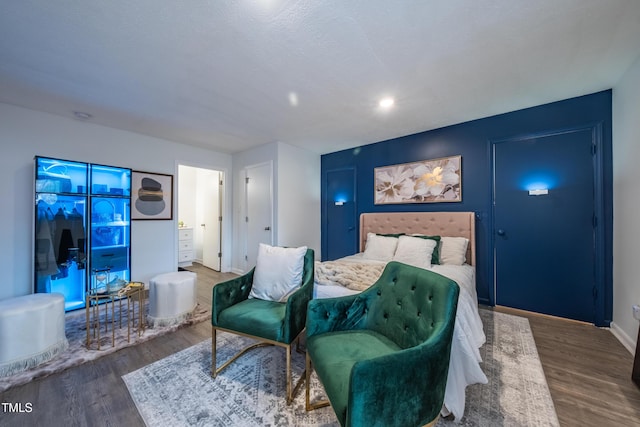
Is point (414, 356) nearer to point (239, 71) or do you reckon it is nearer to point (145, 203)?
point (239, 71)

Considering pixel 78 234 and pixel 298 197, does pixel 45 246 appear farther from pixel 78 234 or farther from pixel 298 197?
pixel 298 197

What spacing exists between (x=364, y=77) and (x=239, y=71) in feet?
3.83

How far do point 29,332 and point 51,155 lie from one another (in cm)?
230

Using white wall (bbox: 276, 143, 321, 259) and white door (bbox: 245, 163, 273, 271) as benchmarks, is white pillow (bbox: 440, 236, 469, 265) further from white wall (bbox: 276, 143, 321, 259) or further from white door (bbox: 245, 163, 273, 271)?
white door (bbox: 245, 163, 273, 271)

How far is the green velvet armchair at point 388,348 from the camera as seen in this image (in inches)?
38.0

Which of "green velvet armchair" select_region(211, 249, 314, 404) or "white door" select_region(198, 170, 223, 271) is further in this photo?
"white door" select_region(198, 170, 223, 271)

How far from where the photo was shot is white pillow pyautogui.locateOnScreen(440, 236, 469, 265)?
3086 millimetres

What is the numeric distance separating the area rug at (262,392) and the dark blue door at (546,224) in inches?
40.9

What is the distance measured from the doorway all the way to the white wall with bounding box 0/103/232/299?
1.13 metres

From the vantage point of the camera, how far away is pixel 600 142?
8.55 feet

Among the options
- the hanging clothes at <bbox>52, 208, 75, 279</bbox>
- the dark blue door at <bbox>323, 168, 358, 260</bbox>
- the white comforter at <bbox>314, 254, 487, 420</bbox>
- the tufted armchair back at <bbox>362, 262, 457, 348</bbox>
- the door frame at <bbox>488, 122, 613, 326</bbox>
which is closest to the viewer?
the tufted armchair back at <bbox>362, 262, 457, 348</bbox>

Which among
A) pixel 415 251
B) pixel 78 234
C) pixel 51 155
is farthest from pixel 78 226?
pixel 415 251

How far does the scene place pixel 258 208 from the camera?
4.64 metres

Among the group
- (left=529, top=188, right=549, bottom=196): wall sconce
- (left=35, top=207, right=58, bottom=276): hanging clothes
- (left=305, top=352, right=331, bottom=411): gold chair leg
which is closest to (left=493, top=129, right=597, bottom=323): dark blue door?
(left=529, top=188, right=549, bottom=196): wall sconce
